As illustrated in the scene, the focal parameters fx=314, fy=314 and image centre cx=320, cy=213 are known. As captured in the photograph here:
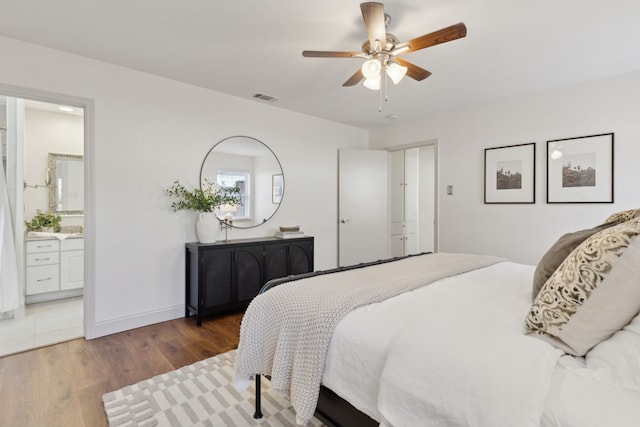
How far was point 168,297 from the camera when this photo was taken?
3.20m

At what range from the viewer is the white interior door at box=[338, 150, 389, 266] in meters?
4.70

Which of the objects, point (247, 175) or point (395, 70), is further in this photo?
point (247, 175)

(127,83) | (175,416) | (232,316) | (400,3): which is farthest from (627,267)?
(127,83)

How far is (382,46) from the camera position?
2.01 m

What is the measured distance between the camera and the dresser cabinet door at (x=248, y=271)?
3312 mm

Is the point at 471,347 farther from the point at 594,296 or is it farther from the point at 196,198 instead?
the point at 196,198

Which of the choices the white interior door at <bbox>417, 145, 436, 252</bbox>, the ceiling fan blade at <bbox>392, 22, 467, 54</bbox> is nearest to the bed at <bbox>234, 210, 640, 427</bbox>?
the ceiling fan blade at <bbox>392, 22, 467, 54</bbox>

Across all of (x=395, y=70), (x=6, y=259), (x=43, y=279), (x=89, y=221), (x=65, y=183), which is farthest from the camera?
(x=65, y=183)

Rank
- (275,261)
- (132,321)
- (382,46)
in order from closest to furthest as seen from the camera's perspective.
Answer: (382,46) → (132,321) → (275,261)

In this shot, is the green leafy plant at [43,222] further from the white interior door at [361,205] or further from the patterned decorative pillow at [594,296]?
the patterned decorative pillow at [594,296]

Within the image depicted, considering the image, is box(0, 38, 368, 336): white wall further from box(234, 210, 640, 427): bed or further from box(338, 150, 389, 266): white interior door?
box(234, 210, 640, 427): bed

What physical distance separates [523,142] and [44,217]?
5.86 meters

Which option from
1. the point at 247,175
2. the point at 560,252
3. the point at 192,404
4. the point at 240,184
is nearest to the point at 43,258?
the point at 240,184

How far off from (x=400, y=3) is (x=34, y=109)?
4708 millimetres
